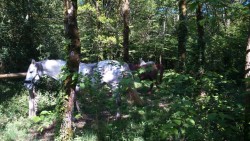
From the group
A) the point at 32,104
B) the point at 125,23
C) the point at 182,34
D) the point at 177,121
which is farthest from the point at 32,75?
the point at 177,121

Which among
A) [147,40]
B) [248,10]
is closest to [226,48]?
[147,40]

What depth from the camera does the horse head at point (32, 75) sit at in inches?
373

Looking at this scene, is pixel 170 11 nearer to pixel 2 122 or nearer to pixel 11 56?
pixel 11 56

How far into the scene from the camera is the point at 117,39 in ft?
68.4

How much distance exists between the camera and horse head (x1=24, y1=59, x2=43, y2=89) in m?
9.48

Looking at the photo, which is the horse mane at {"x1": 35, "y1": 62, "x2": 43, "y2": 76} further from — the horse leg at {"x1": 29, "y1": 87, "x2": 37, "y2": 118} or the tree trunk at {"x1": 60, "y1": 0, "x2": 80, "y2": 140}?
the tree trunk at {"x1": 60, "y1": 0, "x2": 80, "y2": 140}

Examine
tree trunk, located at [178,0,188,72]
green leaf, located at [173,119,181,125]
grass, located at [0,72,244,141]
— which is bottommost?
grass, located at [0,72,244,141]

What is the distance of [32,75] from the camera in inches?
376

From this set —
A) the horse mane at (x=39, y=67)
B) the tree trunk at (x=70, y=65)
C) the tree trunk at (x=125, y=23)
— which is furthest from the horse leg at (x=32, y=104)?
the tree trunk at (x=125, y=23)

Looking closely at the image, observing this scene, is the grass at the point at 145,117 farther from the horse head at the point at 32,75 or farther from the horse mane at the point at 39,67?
the horse mane at the point at 39,67

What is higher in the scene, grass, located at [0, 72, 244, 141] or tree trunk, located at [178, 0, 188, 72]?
tree trunk, located at [178, 0, 188, 72]

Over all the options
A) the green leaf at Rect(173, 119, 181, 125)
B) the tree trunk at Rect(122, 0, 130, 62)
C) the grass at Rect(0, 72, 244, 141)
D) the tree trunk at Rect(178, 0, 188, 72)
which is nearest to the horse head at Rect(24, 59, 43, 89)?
the grass at Rect(0, 72, 244, 141)

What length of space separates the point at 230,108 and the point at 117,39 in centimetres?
1686

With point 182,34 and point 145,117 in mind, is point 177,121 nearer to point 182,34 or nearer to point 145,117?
point 145,117
